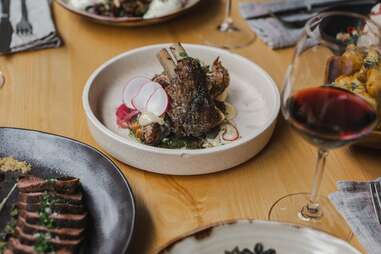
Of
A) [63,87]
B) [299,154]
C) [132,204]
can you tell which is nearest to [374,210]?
[299,154]

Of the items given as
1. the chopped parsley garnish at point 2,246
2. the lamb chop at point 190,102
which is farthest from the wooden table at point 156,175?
the chopped parsley garnish at point 2,246

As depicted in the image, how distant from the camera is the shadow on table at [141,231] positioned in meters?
0.94

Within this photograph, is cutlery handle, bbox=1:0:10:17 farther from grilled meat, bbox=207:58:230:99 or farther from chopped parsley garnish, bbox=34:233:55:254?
chopped parsley garnish, bbox=34:233:55:254

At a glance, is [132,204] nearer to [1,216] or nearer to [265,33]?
[1,216]

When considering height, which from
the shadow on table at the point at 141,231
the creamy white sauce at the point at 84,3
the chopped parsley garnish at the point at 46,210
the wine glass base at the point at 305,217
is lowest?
the shadow on table at the point at 141,231

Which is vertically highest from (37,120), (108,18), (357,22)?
(357,22)

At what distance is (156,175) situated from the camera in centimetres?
109

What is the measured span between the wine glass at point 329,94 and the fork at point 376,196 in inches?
2.5

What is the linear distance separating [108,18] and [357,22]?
723 mm

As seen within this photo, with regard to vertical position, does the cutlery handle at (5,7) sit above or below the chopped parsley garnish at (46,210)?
below

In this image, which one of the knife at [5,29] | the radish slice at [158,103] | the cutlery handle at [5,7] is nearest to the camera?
the radish slice at [158,103]

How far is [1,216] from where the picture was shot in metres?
0.94

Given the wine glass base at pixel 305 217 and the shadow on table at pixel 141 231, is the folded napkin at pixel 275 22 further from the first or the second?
the shadow on table at pixel 141 231

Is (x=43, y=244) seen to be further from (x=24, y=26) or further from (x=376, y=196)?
(x=24, y=26)
